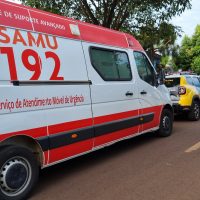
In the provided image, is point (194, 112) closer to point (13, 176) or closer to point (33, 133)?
point (33, 133)

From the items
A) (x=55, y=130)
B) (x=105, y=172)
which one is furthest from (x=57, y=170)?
(x=55, y=130)

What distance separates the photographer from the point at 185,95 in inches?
437

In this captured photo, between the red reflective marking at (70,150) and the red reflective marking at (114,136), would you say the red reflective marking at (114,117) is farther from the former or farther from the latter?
the red reflective marking at (70,150)

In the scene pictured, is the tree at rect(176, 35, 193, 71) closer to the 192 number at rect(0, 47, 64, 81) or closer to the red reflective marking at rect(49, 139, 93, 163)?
the red reflective marking at rect(49, 139, 93, 163)

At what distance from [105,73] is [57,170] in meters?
1.86

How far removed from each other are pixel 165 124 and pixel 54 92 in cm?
433

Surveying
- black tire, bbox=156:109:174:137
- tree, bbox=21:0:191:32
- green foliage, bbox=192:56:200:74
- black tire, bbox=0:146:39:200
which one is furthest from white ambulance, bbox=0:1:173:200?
green foliage, bbox=192:56:200:74

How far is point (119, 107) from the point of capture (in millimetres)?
6492

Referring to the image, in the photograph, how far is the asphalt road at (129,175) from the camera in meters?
4.70

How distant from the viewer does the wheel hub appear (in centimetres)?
433

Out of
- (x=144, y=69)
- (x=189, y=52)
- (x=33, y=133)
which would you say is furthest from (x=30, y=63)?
(x=189, y=52)

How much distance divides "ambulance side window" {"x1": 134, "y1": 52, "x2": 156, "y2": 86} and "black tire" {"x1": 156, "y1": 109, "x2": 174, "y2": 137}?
3.21ft

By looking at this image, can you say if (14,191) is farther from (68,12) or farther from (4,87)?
(68,12)

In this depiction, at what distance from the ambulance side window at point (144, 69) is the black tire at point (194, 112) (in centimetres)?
371
